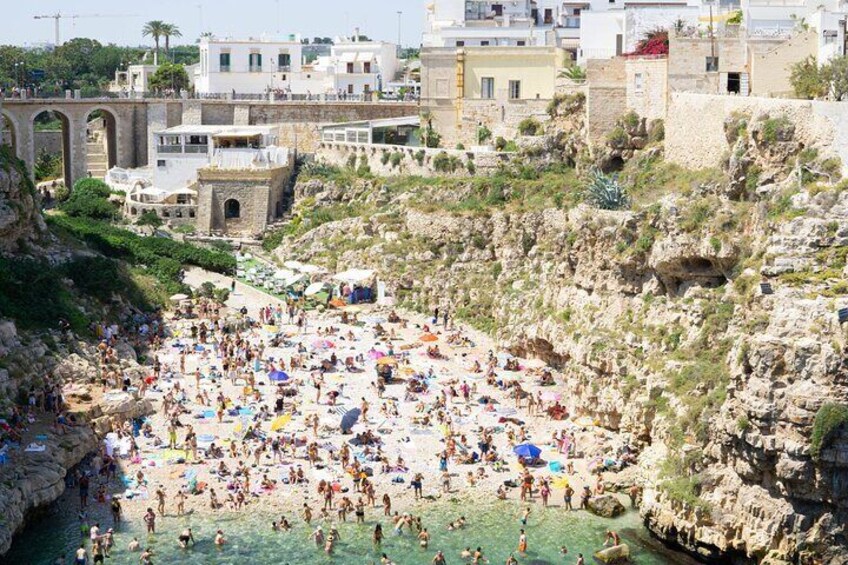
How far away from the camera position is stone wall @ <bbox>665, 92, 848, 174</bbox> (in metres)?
41.2

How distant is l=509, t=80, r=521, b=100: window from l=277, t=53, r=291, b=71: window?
18.7m

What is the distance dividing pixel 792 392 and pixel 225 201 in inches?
1486

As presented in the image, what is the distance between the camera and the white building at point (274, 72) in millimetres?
79250

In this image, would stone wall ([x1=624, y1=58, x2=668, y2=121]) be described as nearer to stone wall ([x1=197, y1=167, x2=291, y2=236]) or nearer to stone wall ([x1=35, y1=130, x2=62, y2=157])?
stone wall ([x1=197, y1=167, x2=291, y2=236])

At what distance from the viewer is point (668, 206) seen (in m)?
45.4

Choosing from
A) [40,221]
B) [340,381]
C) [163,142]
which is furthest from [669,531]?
[163,142]

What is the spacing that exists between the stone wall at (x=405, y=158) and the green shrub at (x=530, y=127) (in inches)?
71.4

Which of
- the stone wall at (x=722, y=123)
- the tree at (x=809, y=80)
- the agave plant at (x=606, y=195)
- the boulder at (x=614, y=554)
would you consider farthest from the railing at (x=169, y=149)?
the boulder at (x=614, y=554)

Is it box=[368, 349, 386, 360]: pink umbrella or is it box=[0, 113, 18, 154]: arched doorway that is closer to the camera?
box=[368, 349, 386, 360]: pink umbrella

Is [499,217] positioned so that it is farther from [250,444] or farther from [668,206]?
[250,444]

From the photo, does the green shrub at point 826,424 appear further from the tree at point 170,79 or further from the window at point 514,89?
the tree at point 170,79

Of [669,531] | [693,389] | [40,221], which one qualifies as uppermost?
[40,221]

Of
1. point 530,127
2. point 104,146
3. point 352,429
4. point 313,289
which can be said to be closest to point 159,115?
point 104,146

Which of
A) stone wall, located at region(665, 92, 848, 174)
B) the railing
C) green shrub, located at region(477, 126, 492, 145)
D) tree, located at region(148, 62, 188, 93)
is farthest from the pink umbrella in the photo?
tree, located at region(148, 62, 188, 93)
